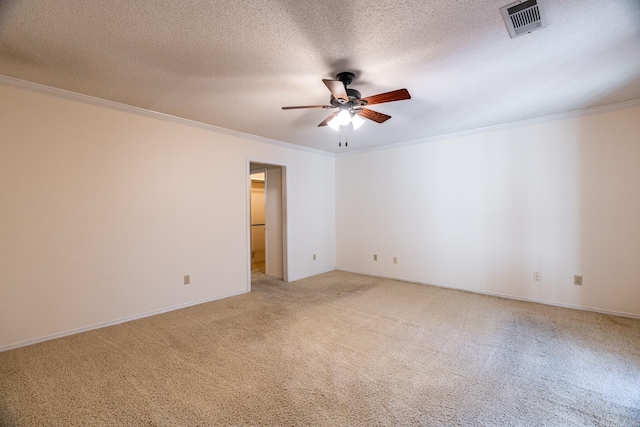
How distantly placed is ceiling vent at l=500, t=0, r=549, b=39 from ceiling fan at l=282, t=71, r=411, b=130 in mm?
726

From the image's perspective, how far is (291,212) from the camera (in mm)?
5086

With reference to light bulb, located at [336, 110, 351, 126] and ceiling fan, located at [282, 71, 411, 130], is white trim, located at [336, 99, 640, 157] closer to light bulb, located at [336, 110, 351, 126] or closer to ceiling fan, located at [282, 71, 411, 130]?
ceiling fan, located at [282, 71, 411, 130]

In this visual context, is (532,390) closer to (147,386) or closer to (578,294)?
(578,294)

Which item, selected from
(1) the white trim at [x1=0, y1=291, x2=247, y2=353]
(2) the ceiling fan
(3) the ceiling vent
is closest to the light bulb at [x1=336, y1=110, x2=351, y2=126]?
(2) the ceiling fan

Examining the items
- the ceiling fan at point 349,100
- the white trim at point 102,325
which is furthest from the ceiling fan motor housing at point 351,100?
the white trim at point 102,325

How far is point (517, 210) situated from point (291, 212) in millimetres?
3449

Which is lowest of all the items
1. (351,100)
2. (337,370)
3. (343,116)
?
(337,370)

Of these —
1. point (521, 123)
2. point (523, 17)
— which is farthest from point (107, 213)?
point (521, 123)

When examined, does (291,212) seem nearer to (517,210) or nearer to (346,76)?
(346,76)

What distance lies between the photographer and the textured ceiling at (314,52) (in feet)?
5.57

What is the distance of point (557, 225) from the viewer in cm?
364

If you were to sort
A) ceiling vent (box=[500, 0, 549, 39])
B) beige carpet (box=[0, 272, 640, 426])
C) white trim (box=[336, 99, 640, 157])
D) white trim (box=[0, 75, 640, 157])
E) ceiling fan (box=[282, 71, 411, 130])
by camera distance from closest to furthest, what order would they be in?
ceiling vent (box=[500, 0, 549, 39]), beige carpet (box=[0, 272, 640, 426]), ceiling fan (box=[282, 71, 411, 130]), white trim (box=[0, 75, 640, 157]), white trim (box=[336, 99, 640, 157])

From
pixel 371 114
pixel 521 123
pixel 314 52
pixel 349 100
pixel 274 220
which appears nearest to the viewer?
pixel 314 52

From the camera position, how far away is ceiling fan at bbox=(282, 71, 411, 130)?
2.27 m
